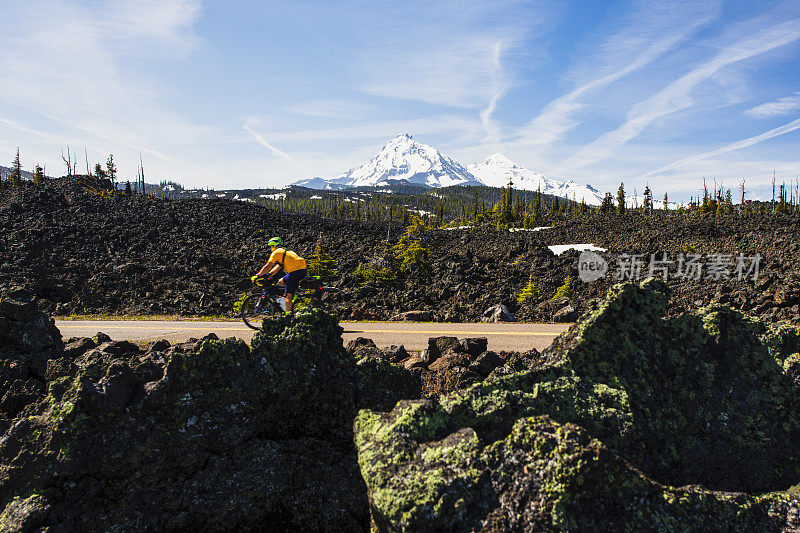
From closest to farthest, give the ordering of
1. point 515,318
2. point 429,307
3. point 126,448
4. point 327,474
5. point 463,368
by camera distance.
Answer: point 126,448, point 327,474, point 463,368, point 515,318, point 429,307

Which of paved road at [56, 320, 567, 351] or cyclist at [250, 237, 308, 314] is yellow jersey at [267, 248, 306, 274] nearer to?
cyclist at [250, 237, 308, 314]

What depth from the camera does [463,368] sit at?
4.43 meters

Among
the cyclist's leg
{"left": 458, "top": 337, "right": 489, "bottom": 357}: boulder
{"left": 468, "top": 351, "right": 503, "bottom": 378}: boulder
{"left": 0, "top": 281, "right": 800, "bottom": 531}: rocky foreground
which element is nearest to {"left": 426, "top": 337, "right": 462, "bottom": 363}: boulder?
{"left": 458, "top": 337, "right": 489, "bottom": 357}: boulder

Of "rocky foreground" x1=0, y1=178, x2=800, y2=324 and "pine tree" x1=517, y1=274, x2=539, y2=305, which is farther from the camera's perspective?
"pine tree" x1=517, y1=274, x2=539, y2=305

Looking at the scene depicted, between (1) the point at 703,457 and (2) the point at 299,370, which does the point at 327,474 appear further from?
(1) the point at 703,457

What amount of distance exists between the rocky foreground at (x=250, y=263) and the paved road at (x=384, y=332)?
218cm

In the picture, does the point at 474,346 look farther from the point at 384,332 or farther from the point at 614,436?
the point at 384,332

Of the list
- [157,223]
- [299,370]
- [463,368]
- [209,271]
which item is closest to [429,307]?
[463,368]

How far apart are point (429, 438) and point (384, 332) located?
23.8 feet

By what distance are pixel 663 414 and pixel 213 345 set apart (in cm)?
308

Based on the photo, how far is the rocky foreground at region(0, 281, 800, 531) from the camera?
1.83 m

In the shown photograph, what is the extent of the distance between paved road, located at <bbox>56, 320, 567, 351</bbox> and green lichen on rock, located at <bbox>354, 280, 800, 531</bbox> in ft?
14.2

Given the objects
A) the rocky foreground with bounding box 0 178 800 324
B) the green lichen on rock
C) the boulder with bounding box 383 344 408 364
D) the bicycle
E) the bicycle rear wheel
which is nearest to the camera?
the green lichen on rock

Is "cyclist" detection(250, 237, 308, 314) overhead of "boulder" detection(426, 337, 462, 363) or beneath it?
overhead
